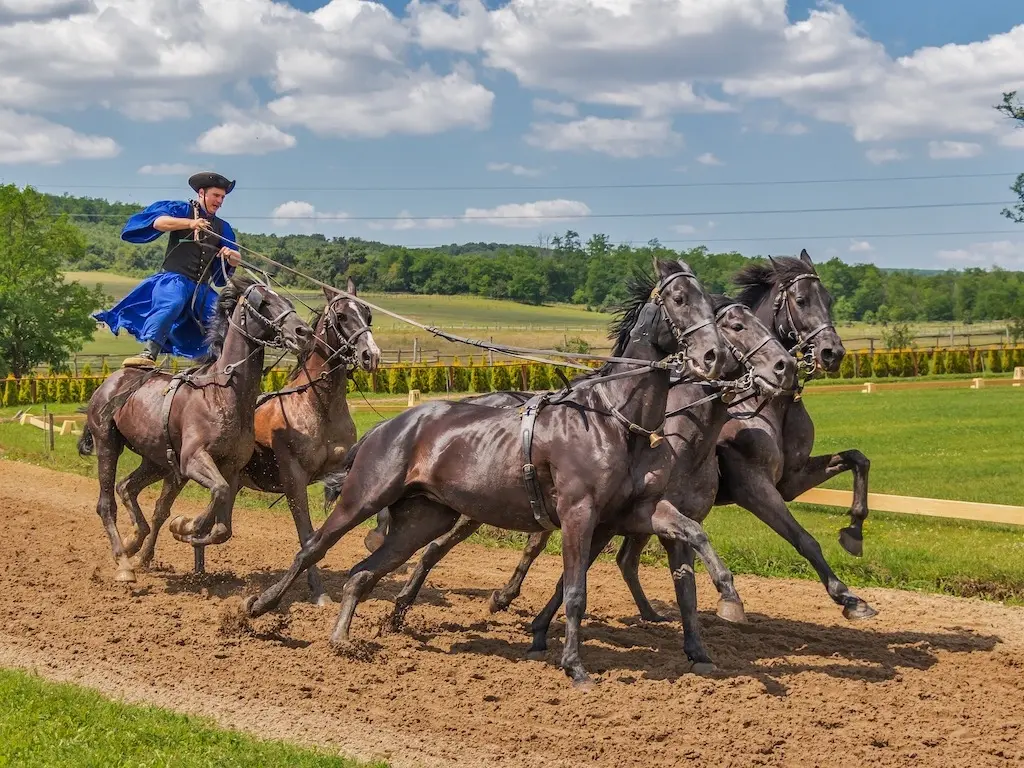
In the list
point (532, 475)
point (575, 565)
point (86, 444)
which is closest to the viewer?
point (575, 565)

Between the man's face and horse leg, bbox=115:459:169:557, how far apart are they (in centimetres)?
251

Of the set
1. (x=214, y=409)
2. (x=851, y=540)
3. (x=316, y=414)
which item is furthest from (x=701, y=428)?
(x=214, y=409)

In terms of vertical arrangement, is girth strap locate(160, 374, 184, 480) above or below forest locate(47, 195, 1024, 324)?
below

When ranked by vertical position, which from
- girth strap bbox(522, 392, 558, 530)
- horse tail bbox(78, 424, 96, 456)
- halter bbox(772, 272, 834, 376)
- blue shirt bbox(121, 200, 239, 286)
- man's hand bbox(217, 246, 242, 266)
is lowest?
horse tail bbox(78, 424, 96, 456)

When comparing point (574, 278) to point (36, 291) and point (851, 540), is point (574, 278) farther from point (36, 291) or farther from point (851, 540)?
point (851, 540)

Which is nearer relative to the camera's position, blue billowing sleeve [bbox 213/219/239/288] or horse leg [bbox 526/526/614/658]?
horse leg [bbox 526/526/614/658]

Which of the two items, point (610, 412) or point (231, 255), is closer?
point (610, 412)

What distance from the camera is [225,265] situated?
11195mm

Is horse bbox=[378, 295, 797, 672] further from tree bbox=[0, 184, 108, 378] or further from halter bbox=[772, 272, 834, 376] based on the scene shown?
tree bbox=[0, 184, 108, 378]

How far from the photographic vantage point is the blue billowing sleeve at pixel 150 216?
11039 millimetres

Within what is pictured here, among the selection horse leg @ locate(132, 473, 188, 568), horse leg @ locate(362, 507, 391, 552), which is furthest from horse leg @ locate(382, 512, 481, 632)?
horse leg @ locate(132, 473, 188, 568)

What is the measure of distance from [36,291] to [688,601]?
192ft

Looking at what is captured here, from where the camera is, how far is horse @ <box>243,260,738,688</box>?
297 inches

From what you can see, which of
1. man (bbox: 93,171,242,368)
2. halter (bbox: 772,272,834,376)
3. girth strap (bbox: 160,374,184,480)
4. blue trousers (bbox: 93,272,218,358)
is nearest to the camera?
halter (bbox: 772,272,834,376)
